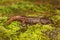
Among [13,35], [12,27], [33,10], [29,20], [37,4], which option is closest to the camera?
[13,35]

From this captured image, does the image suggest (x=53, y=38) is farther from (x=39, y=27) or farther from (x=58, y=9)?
(x=58, y=9)

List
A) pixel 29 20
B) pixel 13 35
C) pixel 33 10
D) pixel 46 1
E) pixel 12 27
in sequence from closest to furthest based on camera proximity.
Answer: pixel 13 35, pixel 12 27, pixel 29 20, pixel 33 10, pixel 46 1

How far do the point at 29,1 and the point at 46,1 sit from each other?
2.39 feet

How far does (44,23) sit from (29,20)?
16.6 inches

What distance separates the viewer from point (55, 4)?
7219 mm

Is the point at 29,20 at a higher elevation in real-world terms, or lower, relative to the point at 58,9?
higher

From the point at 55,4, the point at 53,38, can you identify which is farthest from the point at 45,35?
the point at 55,4

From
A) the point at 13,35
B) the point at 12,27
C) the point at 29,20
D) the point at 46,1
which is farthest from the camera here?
the point at 46,1

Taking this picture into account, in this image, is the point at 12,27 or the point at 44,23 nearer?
the point at 12,27

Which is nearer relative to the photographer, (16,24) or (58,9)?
(16,24)

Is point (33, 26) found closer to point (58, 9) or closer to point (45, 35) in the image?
point (45, 35)

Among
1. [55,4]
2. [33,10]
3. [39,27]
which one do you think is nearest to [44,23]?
[39,27]

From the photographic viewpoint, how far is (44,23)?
487cm

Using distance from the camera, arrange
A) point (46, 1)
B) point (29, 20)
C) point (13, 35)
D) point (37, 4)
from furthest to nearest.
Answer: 1. point (46, 1)
2. point (37, 4)
3. point (29, 20)
4. point (13, 35)
